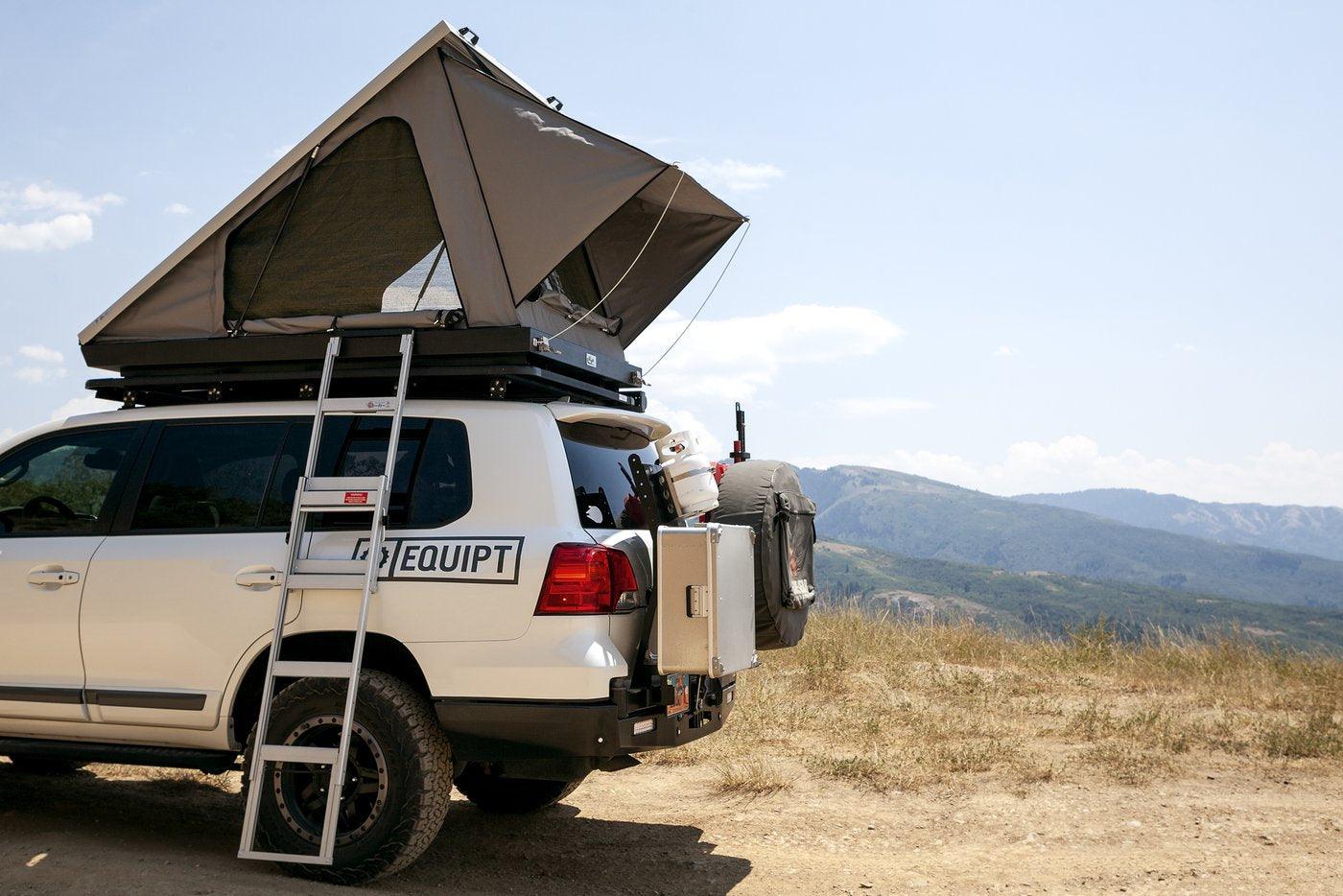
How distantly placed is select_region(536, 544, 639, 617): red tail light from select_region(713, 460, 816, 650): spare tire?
3.10ft

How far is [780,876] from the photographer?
5711 millimetres

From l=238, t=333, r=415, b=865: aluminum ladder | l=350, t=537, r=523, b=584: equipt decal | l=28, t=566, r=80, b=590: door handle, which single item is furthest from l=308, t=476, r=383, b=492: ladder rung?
l=28, t=566, r=80, b=590: door handle

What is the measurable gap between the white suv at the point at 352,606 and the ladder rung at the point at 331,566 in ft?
0.23

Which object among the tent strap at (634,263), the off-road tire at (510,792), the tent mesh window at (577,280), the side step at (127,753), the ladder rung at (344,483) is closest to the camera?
the ladder rung at (344,483)

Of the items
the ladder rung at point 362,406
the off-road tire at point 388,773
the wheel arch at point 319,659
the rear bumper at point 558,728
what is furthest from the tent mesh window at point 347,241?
the rear bumper at point 558,728

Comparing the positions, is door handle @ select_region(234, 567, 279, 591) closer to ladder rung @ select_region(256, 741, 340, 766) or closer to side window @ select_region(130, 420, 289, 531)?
side window @ select_region(130, 420, 289, 531)

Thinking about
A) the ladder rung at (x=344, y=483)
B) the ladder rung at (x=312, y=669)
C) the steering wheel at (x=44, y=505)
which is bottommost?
the ladder rung at (x=312, y=669)

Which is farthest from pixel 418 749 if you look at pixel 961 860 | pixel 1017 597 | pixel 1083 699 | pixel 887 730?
pixel 1017 597

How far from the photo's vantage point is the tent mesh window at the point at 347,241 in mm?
5633

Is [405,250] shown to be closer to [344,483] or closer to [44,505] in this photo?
[344,483]

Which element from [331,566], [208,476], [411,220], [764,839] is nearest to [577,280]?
[411,220]

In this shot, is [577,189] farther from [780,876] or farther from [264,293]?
[780,876]

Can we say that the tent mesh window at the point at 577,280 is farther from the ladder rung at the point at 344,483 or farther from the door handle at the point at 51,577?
the door handle at the point at 51,577

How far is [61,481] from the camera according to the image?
5.83 m
